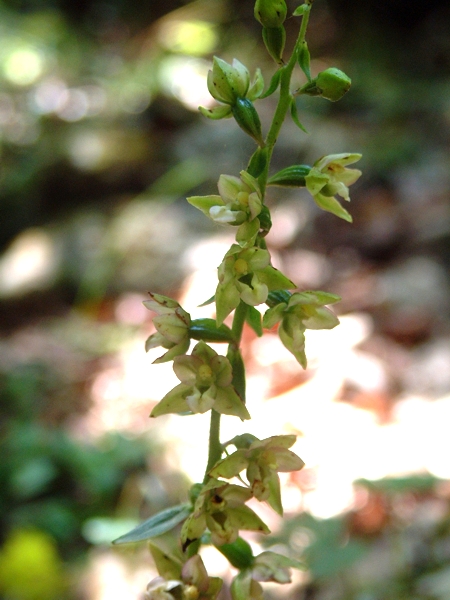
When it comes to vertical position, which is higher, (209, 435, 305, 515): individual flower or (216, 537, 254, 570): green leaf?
(209, 435, 305, 515): individual flower

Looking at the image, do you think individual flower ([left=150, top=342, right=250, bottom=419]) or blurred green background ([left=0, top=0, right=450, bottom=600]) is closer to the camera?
individual flower ([left=150, top=342, right=250, bottom=419])

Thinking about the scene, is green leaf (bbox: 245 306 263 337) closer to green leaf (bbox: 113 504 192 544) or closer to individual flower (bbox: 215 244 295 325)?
individual flower (bbox: 215 244 295 325)

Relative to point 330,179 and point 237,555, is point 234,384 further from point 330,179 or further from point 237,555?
point 330,179

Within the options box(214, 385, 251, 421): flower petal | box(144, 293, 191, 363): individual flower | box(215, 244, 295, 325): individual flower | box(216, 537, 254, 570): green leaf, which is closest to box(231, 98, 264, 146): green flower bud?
box(215, 244, 295, 325): individual flower

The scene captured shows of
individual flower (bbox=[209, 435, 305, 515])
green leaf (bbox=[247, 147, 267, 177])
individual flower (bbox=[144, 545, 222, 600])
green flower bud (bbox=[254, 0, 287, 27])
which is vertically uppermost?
green flower bud (bbox=[254, 0, 287, 27])

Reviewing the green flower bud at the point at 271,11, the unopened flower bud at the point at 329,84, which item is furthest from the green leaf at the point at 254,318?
the green flower bud at the point at 271,11

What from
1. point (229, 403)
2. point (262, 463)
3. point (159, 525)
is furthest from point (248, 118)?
point (159, 525)
